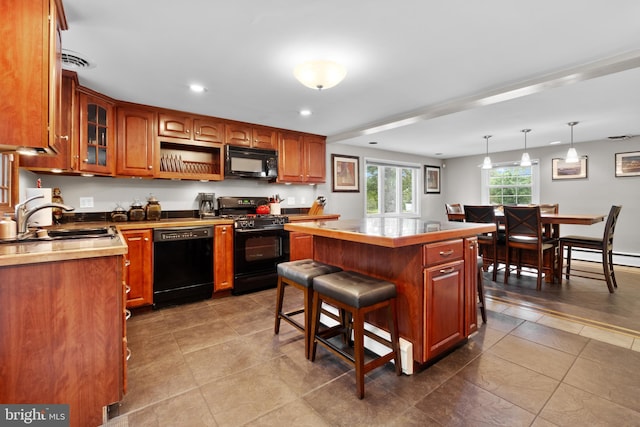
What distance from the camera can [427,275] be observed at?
1.82 metres

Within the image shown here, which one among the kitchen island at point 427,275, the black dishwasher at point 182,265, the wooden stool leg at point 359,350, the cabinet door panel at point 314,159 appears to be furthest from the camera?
the cabinet door panel at point 314,159

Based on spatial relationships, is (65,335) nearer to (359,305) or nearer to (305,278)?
(305,278)

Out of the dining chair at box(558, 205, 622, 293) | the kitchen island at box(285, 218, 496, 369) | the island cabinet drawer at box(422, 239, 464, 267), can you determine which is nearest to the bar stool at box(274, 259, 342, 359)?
the kitchen island at box(285, 218, 496, 369)

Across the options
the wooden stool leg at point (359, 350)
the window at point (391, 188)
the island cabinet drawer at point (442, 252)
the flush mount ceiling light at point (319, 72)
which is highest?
the flush mount ceiling light at point (319, 72)

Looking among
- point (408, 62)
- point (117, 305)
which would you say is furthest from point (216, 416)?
point (408, 62)

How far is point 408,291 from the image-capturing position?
1.90 meters

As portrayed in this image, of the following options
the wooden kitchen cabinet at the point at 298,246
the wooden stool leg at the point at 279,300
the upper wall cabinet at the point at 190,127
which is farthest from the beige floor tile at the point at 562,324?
the upper wall cabinet at the point at 190,127

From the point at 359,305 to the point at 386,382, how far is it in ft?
1.91

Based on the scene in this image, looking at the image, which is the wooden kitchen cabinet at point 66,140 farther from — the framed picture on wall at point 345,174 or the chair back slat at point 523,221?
the chair back slat at point 523,221

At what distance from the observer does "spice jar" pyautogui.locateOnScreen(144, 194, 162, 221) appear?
3459mm

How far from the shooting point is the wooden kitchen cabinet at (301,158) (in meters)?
4.45

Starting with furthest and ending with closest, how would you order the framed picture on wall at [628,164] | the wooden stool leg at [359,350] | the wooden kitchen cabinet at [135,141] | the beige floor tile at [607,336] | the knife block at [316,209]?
the framed picture on wall at [628,164], the knife block at [316,209], the wooden kitchen cabinet at [135,141], the beige floor tile at [607,336], the wooden stool leg at [359,350]

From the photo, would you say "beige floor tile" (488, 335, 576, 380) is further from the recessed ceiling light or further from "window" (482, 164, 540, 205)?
"window" (482, 164, 540, 205)

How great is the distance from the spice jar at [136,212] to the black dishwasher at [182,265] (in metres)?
0.54
